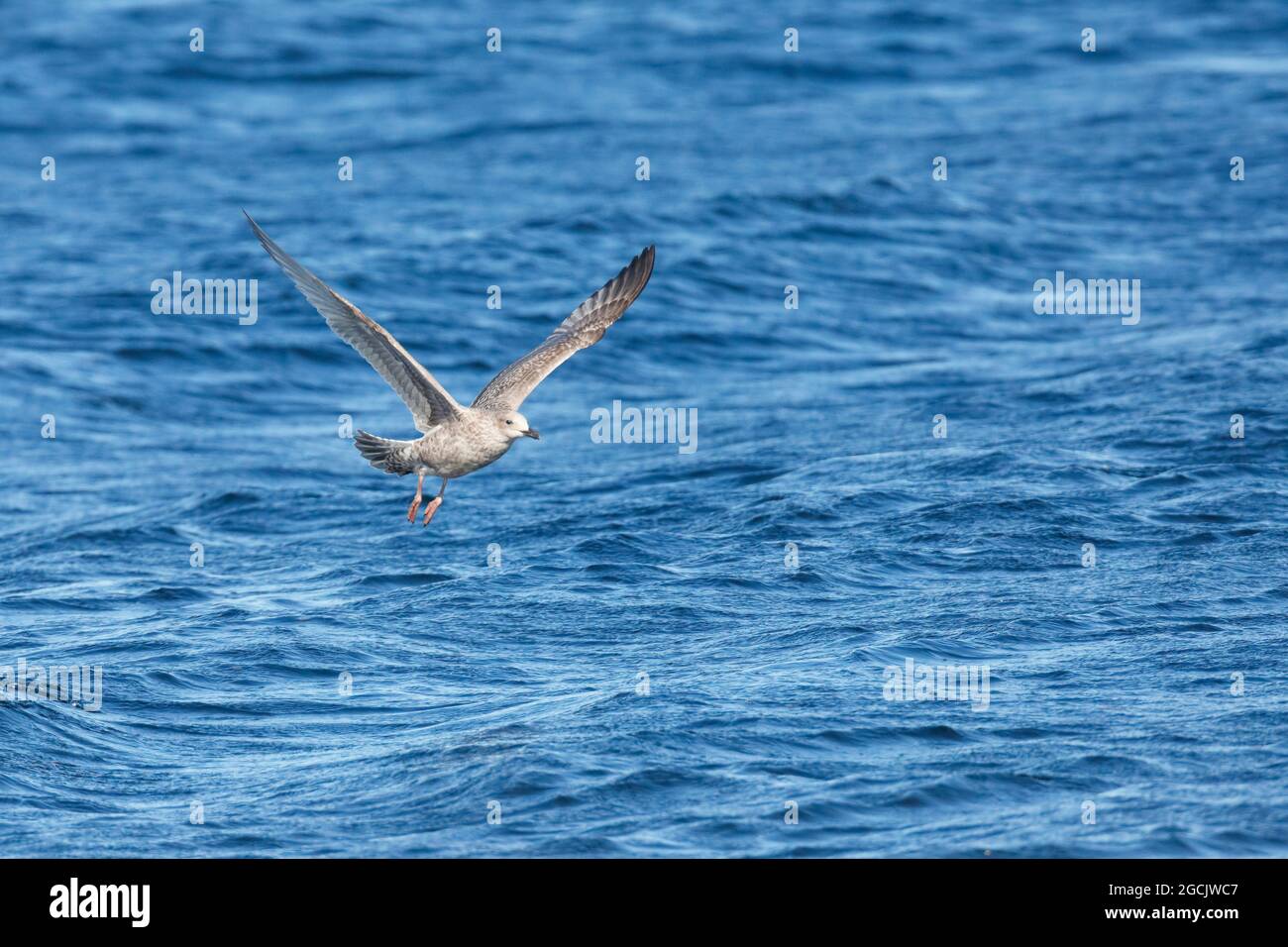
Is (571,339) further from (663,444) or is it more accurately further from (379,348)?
(663,444)

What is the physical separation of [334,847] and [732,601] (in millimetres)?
5172

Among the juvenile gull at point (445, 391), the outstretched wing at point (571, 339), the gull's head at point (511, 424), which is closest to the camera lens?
the juvenile gull at point (445, 391)

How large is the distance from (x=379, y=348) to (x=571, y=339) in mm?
1709

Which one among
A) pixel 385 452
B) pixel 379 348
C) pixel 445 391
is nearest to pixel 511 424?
pixel 445 391

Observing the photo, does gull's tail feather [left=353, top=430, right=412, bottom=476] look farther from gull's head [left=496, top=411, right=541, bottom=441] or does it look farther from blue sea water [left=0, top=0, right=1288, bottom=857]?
blue sea water [left=0, top=0, right=1288, bottom=857]

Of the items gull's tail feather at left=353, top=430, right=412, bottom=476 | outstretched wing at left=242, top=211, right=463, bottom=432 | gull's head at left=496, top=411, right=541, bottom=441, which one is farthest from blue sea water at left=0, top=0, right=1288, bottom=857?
outstretched wing at left=242, top=211, right=463, bottom=432

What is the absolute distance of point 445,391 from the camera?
37.6 feet

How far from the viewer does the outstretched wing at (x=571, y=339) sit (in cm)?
1210

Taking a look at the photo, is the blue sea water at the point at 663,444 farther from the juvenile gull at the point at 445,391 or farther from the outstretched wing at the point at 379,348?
the outstretched wing at the point at 379,348

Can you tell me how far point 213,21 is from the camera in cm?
3719

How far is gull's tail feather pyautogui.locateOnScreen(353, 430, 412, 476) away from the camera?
12.1 m

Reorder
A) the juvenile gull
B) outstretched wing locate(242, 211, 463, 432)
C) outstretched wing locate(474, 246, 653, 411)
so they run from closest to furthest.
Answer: outstretched wing locate(242, 211, 463, 432) < the juvenile gull < outstretched wing locate(474, 246, 653, 411)

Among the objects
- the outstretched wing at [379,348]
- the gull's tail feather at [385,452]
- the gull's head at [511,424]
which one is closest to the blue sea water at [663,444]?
the gull's tail feather at [385,452]
